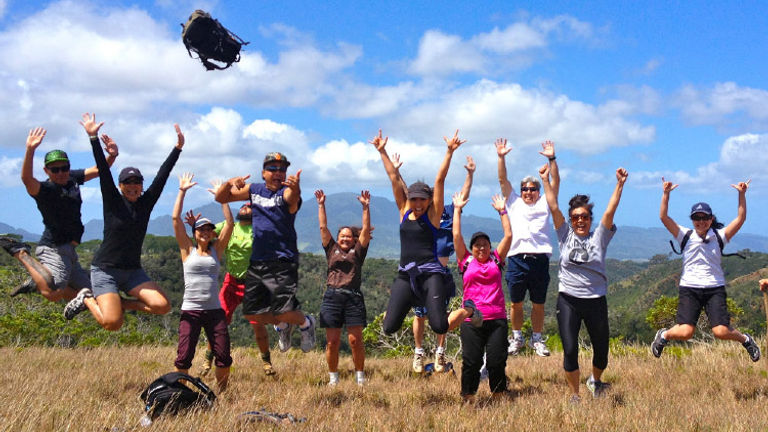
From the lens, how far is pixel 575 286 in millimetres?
6316

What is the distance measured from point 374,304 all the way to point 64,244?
61611 millimetres

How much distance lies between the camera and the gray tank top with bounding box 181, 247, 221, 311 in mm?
6637

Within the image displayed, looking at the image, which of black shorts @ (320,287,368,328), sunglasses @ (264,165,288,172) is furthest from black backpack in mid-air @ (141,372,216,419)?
sunglasses @ (264,165,288,172)

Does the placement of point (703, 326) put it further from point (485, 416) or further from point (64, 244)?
point (64, 244)

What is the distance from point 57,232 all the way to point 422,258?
424 cm

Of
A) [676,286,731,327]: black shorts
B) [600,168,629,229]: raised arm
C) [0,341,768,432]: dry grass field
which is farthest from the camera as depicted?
[676,286,731,327]: black shorts

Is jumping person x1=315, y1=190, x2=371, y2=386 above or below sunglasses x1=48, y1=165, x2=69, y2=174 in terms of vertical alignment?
below

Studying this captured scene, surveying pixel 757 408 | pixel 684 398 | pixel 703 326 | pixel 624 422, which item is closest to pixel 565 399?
pixel 624 422

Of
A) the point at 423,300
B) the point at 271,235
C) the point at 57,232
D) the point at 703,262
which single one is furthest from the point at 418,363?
the point at 57,232

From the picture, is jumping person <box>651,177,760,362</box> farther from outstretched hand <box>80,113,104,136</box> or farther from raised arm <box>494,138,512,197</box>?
outstretched hand <box>80,113,104,136</box>

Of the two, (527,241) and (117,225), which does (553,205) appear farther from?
(117,225)

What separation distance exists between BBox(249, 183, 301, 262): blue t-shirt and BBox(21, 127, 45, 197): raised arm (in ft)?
7.67

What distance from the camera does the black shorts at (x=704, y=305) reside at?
23.0 ft

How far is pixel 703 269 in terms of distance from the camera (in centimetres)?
720
